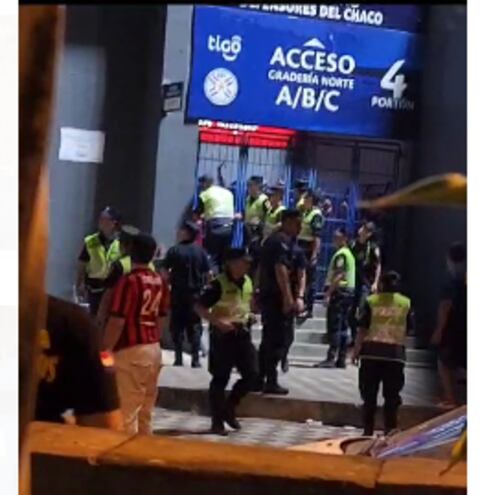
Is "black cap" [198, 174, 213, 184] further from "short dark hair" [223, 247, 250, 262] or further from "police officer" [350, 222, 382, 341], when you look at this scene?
"police officer" [350, 222, 382, 341]

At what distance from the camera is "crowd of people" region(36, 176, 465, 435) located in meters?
2.34

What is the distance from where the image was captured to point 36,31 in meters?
2.36

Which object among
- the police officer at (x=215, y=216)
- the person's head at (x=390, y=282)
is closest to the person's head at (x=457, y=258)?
the person's head at (x=390, y=282)

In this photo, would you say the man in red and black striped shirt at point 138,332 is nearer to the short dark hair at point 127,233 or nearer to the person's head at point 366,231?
the short dark hair at point 127,233

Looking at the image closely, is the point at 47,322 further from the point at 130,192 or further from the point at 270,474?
the point at 270,474

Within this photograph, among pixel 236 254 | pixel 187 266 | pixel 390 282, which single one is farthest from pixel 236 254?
pixel 390 282

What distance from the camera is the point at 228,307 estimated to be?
2379 mm

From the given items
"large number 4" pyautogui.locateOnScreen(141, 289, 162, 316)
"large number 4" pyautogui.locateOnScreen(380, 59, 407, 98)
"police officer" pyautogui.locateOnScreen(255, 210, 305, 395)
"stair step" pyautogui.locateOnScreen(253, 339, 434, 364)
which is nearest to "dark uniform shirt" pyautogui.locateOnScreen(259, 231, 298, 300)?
"police officer" pyautogui.locateOnScreen(255, 210, 305, 395)

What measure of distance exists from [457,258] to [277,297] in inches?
14.6

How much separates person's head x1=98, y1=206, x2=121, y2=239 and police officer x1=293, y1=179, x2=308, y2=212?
1.18 ft

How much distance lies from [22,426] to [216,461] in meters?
0.40

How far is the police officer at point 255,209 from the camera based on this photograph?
A: 2.35 metres
